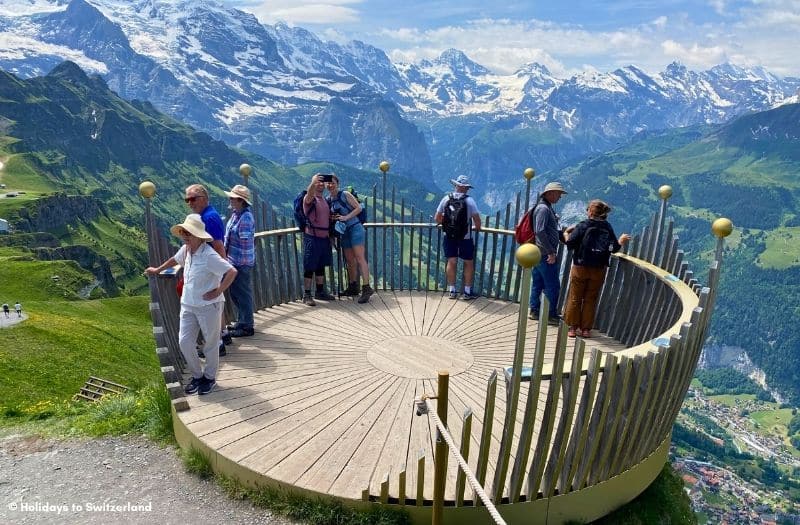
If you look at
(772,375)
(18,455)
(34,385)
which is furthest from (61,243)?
(772,375)

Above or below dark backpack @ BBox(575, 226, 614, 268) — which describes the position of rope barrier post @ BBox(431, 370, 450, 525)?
below

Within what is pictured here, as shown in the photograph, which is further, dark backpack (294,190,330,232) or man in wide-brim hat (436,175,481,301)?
man in wide-brim hat (436,175,481,301)

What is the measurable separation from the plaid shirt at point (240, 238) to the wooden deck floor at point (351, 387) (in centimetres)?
133

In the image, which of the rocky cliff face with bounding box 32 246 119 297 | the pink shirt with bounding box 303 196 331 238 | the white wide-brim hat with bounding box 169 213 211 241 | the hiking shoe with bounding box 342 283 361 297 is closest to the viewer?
the white wide-brim hat with bounding box 169 213 211 241

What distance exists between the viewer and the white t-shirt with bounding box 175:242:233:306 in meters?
6.13

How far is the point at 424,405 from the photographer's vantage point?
4.24 m

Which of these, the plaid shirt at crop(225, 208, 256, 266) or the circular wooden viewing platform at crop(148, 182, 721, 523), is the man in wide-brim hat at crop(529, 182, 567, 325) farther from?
the plaid shirt at crop(225, 208, 256, 266)

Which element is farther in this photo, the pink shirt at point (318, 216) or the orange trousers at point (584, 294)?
the pink shirt at point (318, 216)

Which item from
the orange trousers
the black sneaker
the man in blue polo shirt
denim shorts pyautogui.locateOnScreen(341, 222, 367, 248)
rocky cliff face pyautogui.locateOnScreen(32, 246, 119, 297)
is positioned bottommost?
rocky cliff face pyautogui.locateOnScreen(32, 246, 119, 297)

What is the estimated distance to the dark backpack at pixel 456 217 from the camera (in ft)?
32.8

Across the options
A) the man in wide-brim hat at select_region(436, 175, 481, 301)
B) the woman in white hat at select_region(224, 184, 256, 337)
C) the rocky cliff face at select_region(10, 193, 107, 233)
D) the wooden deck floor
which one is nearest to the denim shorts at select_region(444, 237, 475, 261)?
the man in wide-brim hat at select_region(436, 175, 481, 301)

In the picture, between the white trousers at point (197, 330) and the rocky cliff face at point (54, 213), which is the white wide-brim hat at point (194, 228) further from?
the rocky cliff face at point (54, 213)

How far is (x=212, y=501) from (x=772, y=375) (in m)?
237

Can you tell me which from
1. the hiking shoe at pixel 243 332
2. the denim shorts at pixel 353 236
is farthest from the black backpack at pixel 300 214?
the hiking shoe at pixel 243 332
